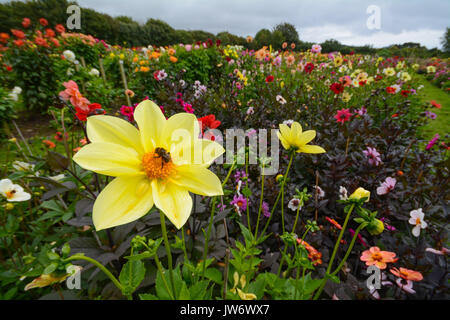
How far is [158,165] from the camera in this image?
0.50 meters

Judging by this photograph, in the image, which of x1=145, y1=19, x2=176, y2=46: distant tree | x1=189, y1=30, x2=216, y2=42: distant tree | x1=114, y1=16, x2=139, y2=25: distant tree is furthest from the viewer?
x1=189, y1=30, x2=216, y2=42: distant tree

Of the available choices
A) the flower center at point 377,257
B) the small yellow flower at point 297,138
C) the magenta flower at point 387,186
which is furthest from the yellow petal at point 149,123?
the magenta flower at point 387,186

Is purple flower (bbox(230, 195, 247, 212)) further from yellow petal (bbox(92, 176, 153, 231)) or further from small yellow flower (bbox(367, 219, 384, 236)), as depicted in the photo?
yellow petal (bbox(92, 176, 153, 231))

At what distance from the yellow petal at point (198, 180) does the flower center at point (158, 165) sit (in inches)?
1.0

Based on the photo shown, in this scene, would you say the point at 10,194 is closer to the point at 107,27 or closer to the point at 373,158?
the point at 373,158

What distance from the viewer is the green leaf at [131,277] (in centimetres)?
56

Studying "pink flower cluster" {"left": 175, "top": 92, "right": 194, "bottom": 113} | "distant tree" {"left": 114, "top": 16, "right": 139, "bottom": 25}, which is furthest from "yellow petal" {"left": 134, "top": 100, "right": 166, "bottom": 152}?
"distant tree" {"left": 114, "top": 16, "right": 139, "bottom": 25}

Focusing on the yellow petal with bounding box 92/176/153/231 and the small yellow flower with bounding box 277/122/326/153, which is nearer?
the yellow petal with bounding box 92/176/153/231

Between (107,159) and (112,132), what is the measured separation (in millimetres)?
81

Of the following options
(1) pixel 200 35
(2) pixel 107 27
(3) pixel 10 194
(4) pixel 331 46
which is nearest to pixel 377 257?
(3) pixel 10 194

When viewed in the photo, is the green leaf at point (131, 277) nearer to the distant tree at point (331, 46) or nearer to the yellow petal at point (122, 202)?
the yellow petal at point (122, 202)

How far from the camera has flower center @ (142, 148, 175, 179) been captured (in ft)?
1.65

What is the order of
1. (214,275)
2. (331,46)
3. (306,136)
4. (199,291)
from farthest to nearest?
1. (331,46)
2. (214,275)
3. (306,136)
4. (199,291)
